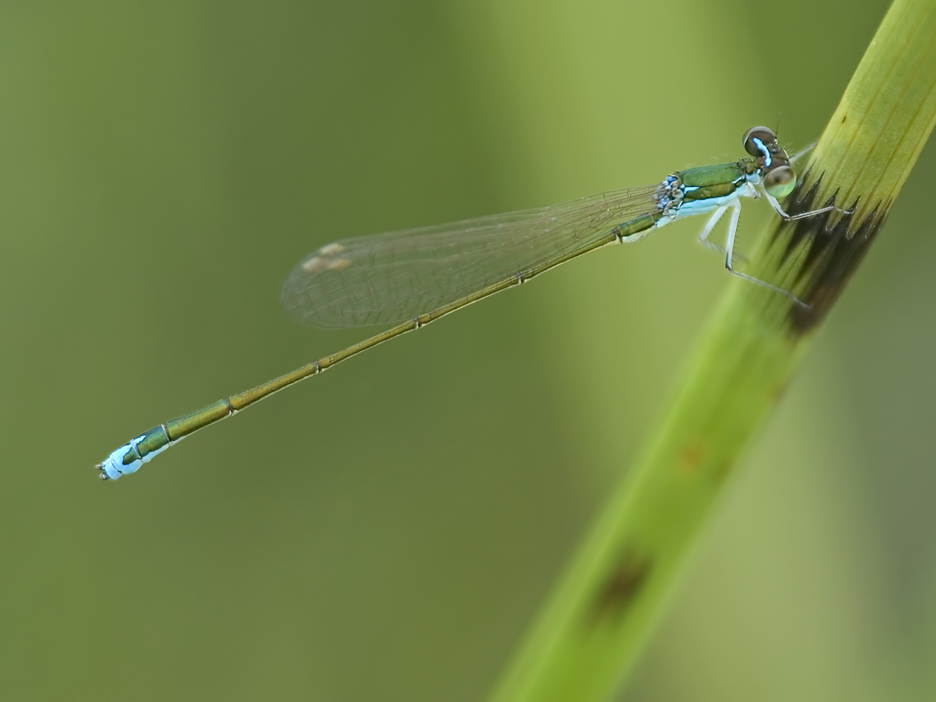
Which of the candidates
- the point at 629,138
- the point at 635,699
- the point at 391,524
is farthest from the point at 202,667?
the point at 629,138

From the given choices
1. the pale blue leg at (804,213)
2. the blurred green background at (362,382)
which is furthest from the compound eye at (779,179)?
the blurred green background at (362,382)

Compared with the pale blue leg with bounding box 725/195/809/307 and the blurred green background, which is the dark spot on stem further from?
the blurred green background

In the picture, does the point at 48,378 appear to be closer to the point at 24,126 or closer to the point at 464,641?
the point at 24,126

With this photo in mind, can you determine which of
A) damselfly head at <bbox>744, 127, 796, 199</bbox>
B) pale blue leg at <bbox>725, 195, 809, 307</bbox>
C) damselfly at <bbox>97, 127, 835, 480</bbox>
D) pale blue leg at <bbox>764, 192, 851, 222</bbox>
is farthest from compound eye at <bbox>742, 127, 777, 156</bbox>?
pale blue leg at <bbox>764, 192, 851, 222</bbox>

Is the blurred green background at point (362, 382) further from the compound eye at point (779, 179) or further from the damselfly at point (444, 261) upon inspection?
the compound eye at point (779, 179)

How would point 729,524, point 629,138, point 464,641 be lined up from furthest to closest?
point 464,641
point 729,524
point 629,138

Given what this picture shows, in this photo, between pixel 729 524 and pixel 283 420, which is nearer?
pixel 729 524
